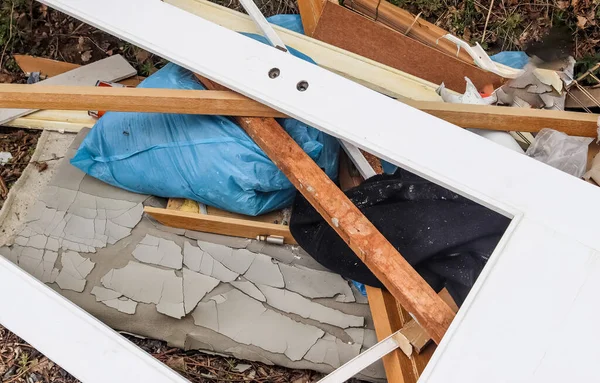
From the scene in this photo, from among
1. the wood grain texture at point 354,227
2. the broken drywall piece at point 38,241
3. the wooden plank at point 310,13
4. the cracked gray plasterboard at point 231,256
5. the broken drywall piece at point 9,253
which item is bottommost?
the broken drywall piece at point 9,253

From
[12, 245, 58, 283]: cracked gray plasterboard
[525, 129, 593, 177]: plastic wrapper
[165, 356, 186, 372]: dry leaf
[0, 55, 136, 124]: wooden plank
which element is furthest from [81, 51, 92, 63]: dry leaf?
[525, 129, 593, 177]: plastic wrapper

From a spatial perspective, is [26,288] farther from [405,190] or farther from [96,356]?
[405,190]

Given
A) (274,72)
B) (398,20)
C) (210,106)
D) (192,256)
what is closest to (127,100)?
(210,106)

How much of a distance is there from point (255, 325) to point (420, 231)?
2.25 feet

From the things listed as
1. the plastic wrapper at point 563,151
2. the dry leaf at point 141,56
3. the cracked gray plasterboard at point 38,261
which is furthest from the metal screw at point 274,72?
the dry leaf at point 141,56

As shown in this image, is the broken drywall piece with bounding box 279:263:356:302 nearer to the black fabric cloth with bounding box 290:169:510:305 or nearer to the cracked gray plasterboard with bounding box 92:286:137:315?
the black fabric cloth with bounding box 290:169:510:305

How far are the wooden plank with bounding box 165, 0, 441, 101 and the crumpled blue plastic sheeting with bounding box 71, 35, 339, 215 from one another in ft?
0.49

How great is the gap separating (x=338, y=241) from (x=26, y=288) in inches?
40.2

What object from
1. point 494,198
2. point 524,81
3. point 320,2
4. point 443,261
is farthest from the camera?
point 320,2

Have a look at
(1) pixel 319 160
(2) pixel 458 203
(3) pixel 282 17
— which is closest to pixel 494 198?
(2) pixel 458 203

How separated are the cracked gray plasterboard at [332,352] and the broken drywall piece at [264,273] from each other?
0.87ft

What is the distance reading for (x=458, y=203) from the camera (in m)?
1.77

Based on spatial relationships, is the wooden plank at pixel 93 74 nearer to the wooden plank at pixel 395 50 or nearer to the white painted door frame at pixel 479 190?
the white painted door frame at pixel 479 190

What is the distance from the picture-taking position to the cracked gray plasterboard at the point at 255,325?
1.89 meters
